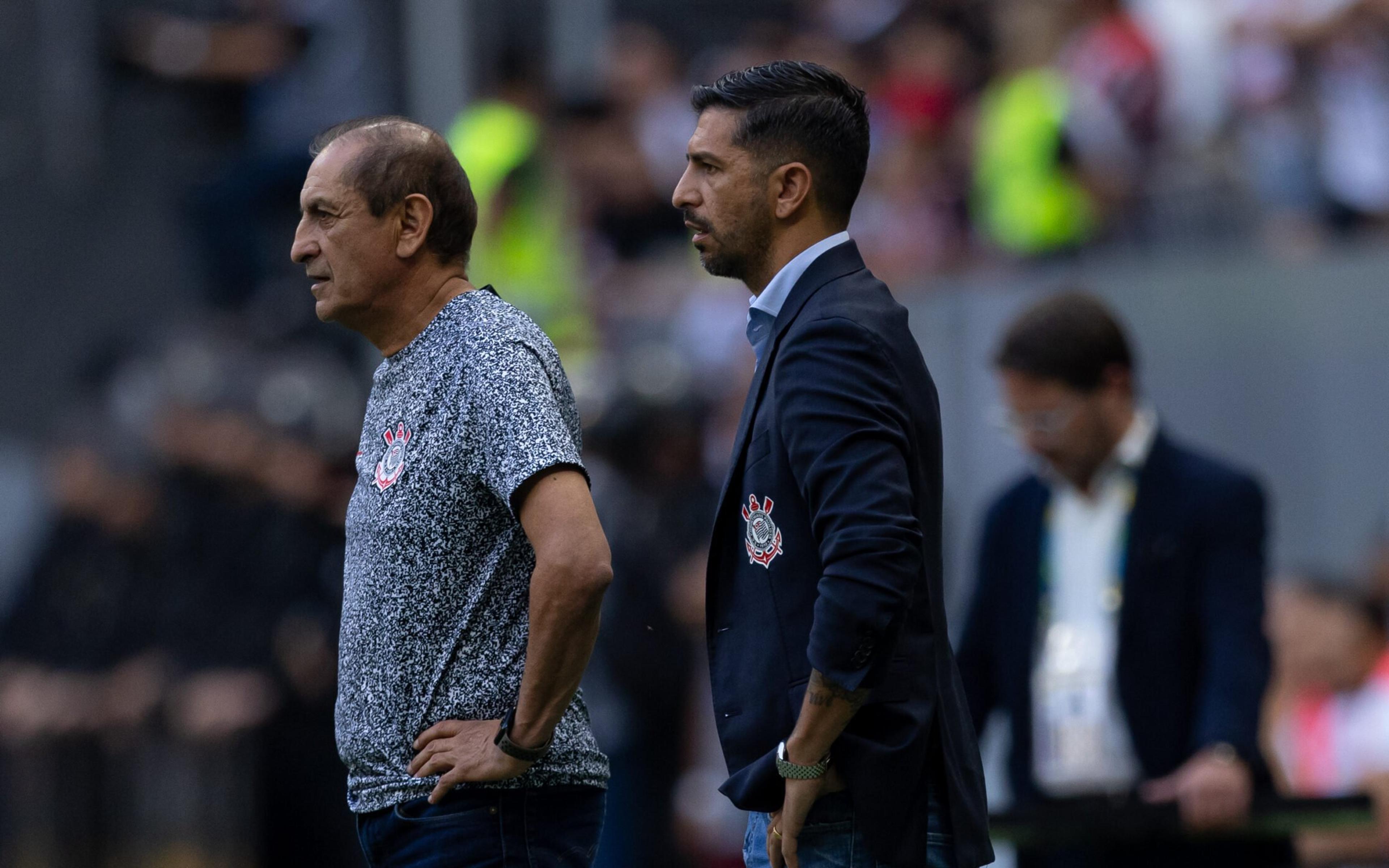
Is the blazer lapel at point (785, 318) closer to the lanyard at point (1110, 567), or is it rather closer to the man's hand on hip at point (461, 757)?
the man's hand on hip at point (461, 757)

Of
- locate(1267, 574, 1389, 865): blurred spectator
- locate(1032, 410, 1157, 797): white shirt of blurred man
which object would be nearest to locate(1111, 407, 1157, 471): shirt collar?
locate(1032, 410, 1157, 797): white shirt of blurred man

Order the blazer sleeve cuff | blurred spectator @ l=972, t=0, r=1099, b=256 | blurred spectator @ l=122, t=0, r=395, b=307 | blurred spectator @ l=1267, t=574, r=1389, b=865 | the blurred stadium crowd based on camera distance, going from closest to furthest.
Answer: the blazer sleeve cuff < blurred spectator @ l=1267, t=574, r=1389, b=865 < the blurred stadium crowd < blurred spectator @ l=972, t=0, r=1099, b=256 < blurred spectator @ l=122, t=0, r=395, b=307

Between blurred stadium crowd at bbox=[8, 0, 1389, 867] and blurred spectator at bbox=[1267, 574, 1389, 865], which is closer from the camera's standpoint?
blurred spectator at bbox=[1267, 574, 1389, 865]

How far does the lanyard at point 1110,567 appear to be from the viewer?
4.79 m

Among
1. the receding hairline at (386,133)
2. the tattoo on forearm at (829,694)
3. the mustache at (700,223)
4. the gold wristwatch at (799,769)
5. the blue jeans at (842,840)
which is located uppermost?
the receding hairline at (386,133)

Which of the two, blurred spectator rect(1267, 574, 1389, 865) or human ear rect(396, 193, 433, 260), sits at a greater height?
human ear rect(396, 193, 433, 260)

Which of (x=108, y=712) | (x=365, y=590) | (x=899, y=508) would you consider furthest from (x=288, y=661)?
(x=899, y=508)

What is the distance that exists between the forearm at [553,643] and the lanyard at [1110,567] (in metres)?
2.07

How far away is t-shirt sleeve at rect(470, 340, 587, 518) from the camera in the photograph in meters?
3.04

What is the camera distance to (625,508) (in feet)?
27.1

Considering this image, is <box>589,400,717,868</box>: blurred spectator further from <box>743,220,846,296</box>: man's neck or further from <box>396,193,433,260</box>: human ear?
<box>743,220,846,296</box>: man's neck

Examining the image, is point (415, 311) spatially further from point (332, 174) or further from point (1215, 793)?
point (1215, 793)

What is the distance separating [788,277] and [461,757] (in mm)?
903

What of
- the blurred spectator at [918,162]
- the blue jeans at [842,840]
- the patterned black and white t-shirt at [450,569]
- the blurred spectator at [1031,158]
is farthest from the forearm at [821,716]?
the blurred spectator at [918,162]
